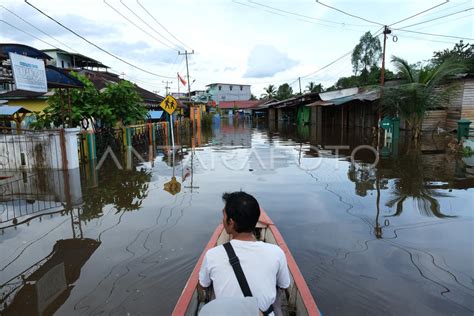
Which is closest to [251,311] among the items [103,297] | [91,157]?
[103,297]

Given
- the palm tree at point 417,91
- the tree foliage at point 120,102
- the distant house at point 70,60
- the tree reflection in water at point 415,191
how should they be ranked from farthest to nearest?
the distant house at point 70,60
the palm tree at point 417,91
the tree foliage at point 120,102
the tree reflection in water at point 415,191

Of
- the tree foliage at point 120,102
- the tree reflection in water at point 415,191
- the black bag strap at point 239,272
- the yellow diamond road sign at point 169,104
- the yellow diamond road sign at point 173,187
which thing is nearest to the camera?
the black bag strap at point 239,272

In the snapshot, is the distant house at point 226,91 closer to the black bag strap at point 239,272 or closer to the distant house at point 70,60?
the distant house at point 70,60

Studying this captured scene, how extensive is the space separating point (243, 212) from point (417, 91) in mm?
16044

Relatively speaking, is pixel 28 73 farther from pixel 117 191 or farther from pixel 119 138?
pixel 119 138

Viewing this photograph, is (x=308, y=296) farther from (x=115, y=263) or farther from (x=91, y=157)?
(x=91, y=157)

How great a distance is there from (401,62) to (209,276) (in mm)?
17669

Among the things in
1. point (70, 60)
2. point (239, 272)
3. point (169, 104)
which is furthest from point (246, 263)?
point (70, 60)

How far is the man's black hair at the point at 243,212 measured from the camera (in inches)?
81.8

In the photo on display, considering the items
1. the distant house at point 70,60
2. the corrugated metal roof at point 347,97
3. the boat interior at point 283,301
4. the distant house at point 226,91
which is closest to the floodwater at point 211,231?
the boat interior at point 283,301

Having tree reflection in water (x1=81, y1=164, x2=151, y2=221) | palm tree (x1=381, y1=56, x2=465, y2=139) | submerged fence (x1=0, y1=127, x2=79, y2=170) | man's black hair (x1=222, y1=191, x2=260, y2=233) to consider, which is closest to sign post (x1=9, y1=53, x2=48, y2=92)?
submerged fence (x1=0, y1=127, x2=79, y2=170)

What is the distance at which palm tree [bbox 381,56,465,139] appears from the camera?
613 inches

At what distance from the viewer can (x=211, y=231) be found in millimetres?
5176

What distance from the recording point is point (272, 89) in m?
67.6
